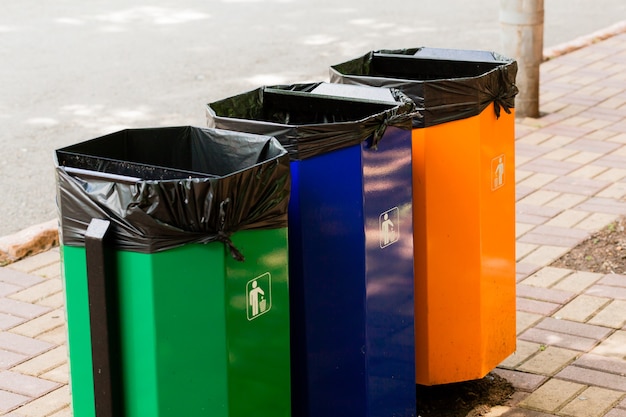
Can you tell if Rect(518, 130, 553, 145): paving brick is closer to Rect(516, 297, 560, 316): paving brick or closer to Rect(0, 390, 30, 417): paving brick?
Rect(516, 297, 560, 316): paving brick

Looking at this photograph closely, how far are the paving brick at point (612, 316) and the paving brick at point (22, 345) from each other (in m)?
2.68

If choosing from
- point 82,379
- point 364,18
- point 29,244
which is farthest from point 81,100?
point 82,379

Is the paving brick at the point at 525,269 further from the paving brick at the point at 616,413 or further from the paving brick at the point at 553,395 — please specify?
the paving brick at the point at 616,413

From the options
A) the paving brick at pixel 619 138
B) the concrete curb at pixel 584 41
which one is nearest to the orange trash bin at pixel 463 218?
the paving brick at pixel 619 138

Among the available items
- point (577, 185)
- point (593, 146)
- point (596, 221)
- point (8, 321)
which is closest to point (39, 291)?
point (8, 321)

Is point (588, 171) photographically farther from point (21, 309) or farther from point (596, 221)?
point (21, 309)

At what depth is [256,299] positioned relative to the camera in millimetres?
3309

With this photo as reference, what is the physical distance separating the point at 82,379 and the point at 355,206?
3.61 ft

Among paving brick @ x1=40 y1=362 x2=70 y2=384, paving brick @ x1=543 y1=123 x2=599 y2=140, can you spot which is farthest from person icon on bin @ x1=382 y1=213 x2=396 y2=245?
paving brick @ x1=543 y1=123 x2=599 y2=140

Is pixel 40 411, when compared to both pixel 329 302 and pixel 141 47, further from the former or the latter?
pixel 141 47

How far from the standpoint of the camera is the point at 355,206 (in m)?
3.76

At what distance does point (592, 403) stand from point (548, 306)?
1040 mm

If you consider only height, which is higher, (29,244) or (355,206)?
(355,206)

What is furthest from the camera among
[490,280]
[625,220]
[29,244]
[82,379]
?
[625,220]
